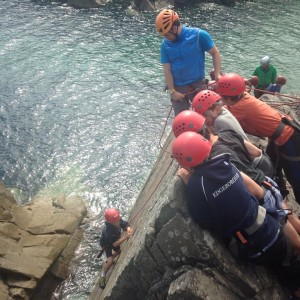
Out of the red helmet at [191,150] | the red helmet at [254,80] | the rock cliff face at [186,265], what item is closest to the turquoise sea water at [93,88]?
the red helmet at [254,80]

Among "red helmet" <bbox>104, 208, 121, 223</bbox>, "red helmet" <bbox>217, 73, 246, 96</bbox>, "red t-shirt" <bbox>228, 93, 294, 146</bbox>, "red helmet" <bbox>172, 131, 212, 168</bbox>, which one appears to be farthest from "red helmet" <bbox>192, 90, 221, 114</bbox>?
"red helmet" <bbox>104, 208, 121, 223</bbox>

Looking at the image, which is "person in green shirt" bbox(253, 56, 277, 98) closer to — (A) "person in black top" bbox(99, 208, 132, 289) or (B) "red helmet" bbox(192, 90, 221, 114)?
(B) "red helmet" bbox(192, 90, 221, 114)

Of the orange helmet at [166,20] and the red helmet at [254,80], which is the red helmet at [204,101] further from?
the red helmet at [254,80]

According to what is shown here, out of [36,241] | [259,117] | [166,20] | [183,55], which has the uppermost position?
[166,20]

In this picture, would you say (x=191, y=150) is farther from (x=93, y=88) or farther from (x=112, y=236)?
(x=93, y=88)

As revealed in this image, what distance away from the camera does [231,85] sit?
7727 millimetres

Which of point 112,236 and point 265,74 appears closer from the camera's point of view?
point 112,236

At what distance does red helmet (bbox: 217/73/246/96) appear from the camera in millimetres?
7670

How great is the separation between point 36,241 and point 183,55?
9.02 meters

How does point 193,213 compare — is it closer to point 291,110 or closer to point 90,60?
point 291,110

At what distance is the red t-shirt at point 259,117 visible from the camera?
774cm

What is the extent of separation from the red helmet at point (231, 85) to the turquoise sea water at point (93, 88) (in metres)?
8.57

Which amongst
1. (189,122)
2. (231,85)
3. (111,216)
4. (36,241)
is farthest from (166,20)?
(36,241)

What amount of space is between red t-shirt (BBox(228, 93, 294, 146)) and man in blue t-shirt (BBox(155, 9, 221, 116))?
1922mm
